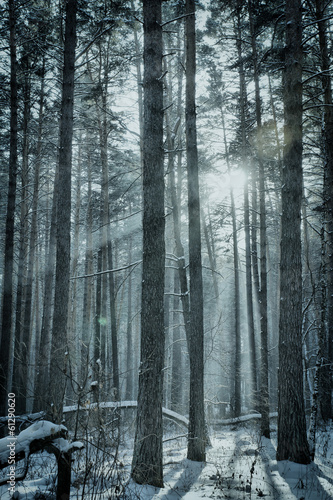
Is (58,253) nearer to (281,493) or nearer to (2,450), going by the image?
(2,450)

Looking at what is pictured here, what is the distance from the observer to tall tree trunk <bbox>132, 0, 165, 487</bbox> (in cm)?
473

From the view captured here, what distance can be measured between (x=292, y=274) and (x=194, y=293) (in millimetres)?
2336

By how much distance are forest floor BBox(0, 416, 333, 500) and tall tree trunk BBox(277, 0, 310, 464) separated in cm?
56

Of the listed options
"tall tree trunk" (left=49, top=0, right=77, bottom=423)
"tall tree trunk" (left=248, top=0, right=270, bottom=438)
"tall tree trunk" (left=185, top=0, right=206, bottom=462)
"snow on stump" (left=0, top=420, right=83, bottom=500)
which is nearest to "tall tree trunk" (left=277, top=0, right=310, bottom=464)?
"tall tree trunk" (left=185, top=0, right=206, bottom=462)

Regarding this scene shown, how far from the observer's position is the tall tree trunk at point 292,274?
5.81 meters

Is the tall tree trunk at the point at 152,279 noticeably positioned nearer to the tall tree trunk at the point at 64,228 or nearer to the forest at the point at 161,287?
the forest at the point at 161,287

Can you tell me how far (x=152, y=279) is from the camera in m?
5.24

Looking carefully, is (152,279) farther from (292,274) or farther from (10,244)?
(10,244)

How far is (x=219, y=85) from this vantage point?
15.0 meters

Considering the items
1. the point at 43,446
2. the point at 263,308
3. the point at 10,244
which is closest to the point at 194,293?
the point at 263,308

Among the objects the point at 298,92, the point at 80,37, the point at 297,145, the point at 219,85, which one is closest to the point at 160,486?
the point at 297,145

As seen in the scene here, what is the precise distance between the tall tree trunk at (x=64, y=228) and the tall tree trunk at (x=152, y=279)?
2.78m

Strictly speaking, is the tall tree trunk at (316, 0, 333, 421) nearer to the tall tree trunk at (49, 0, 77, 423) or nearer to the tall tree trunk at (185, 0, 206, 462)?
the tall tree trunk at (185, 0, 206, 462)

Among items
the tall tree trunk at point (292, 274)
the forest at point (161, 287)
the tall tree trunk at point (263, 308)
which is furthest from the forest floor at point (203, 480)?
the tall tree trunk at point (263, 308)
